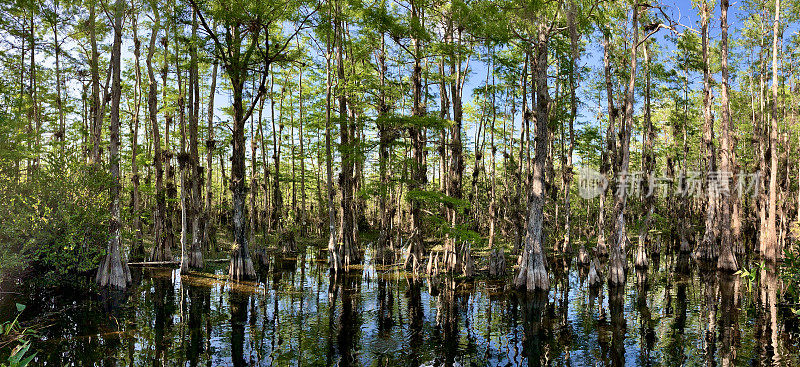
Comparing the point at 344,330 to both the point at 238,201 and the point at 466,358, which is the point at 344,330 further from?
the point at 238,201

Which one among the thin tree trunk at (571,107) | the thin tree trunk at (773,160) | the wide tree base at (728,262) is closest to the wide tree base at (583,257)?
the thin tree trunk at (571,107)

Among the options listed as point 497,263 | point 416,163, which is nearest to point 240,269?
point 416,163

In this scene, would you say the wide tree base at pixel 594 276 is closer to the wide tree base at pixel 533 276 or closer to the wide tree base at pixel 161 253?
the wide tree base at pixel 533 276

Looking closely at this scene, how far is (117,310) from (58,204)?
3.01 meters

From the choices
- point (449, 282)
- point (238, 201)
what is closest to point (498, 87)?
point (449, 282)

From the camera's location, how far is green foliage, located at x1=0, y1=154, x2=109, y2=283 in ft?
33.6

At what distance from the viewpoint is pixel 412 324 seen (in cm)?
1014

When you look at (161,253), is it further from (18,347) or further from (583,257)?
(583,257)

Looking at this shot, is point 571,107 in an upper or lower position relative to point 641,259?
upper

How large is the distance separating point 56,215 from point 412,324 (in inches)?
351

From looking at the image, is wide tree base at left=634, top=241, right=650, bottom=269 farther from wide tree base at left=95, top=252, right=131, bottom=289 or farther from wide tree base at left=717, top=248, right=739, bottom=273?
wide tree base at left=95, top=252, right=131, bottom=289

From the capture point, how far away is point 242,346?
8305mm

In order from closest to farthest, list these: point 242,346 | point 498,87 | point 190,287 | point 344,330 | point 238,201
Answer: point 242,346, point 344,330, point 190,287, point 238,201, point 498,87

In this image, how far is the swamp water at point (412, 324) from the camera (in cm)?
787
